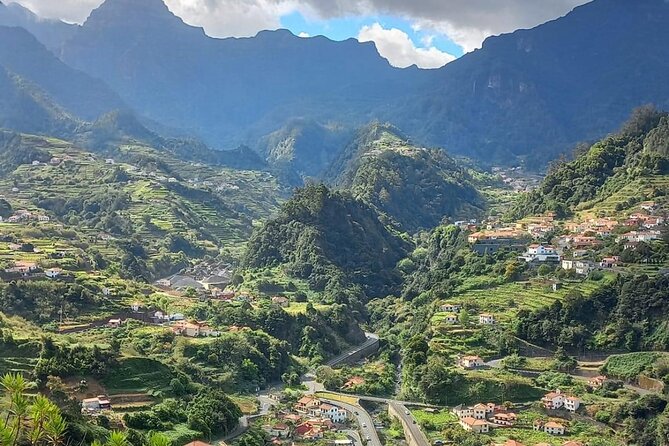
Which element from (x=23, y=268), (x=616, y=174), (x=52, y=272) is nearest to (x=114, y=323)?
(x=52, y=272)

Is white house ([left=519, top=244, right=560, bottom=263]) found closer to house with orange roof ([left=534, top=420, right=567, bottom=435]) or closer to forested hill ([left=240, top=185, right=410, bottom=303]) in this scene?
forested hill ([left=240, top=185, right=410, bottom=303])

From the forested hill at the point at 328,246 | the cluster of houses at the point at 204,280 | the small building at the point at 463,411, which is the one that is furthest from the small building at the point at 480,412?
the forested hill at the point at 328,246

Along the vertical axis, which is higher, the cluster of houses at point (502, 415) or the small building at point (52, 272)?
the small building at point (52, 272)

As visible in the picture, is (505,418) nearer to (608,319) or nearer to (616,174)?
(608,319)

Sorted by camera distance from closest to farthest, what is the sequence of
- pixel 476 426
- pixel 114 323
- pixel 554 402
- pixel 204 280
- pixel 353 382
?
pixel 476 426 < pixel 554 402 < pixel 114 323 < pixel 353 382 < pixel 204 280

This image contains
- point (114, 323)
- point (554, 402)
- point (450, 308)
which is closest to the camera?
point (554, 402)

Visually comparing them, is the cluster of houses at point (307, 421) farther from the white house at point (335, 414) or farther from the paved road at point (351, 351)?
the paved road at point (351, 351)
